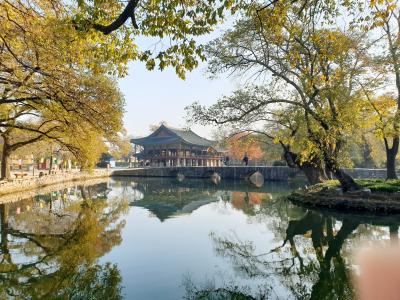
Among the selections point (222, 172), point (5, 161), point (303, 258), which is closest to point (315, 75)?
point (303, 258)

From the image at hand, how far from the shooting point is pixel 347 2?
5.57 m

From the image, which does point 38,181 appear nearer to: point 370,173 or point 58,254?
point 58,254

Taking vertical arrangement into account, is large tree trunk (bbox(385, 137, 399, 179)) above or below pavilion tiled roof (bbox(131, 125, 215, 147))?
below

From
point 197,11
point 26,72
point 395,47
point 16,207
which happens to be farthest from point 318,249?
point 16,207

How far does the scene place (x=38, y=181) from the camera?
28.4m

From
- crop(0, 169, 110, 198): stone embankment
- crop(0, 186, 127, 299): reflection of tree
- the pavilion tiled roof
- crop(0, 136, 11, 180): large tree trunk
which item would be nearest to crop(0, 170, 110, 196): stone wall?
crop(0, 169, 110, 198): stone embankment

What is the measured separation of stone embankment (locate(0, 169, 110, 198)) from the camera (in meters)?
21.6

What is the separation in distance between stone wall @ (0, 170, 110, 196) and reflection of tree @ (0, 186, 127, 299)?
4.29 metres

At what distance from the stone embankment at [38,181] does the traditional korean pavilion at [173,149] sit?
11499 mm

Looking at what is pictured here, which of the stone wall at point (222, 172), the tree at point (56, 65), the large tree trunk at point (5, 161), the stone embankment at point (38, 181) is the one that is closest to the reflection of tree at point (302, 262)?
the tree at point (56, 65)

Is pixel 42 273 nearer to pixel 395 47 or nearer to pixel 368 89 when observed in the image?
pixel 368 89

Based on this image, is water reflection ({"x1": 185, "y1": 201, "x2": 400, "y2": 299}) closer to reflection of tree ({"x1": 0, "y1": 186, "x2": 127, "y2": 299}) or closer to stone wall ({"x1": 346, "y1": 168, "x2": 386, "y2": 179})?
reflection of tree ({"x1": 0, "y1": 186, "x2": 127, "y2": 299})

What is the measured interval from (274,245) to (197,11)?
27.2ft

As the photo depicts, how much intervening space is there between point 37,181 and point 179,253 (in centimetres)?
2332
